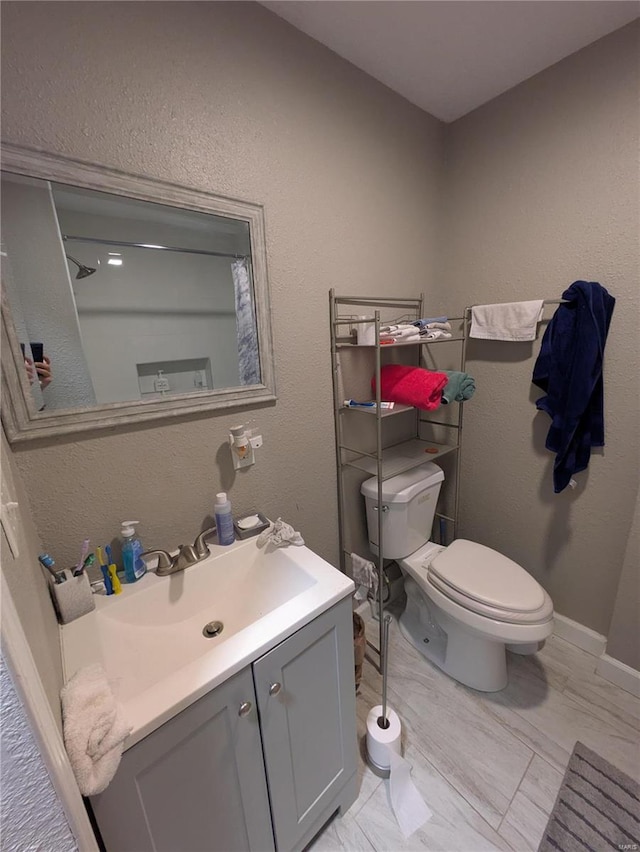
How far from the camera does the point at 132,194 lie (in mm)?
883

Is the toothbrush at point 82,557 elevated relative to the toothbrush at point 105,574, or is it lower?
elevated

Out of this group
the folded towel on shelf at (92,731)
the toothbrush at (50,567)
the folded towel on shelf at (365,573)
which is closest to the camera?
the folded towel on shelf at (92,731)

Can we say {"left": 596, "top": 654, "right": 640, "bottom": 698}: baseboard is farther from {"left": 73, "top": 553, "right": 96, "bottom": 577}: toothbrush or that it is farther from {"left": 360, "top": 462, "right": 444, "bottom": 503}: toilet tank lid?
{"left": 73, "top": 553, "right": 96, "bottom": 577}: toothbrush

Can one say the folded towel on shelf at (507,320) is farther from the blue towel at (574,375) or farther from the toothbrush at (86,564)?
the toothbrush at (86,564)

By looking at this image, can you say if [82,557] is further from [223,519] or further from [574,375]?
[574,375]

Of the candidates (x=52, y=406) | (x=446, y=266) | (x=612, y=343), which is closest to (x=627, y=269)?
(x=612, y=343)

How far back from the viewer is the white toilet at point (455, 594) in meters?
1.24

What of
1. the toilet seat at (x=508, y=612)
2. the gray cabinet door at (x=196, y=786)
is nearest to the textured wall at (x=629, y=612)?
the toilet seat at (x=508, y=612)

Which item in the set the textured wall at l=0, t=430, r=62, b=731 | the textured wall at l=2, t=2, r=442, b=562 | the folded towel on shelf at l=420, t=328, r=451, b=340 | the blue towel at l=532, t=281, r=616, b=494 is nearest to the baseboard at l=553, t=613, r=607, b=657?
the blue towel at l=532, t=281, r=616, b=494

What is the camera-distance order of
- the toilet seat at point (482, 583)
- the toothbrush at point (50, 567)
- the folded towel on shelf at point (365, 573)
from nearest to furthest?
the toothbrush at point (50, 567) < the toilet seat at point (482, 583) < the folded towel on shelf at point (365, 573)

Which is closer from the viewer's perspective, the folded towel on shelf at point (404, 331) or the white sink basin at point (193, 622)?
the white sink basin at point (193, 622)

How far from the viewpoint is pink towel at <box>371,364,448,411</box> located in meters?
1.33

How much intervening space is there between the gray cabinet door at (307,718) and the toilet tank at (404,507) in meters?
0.61

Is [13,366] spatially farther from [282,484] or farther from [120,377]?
[282,484]
